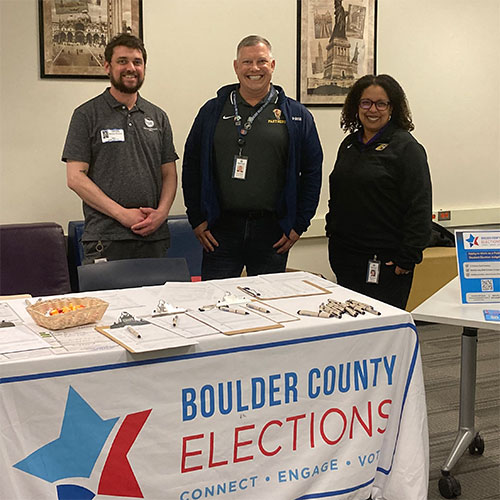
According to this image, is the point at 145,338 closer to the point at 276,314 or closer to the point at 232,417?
the point at 232,417

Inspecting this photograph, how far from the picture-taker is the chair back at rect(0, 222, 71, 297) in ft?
12.7

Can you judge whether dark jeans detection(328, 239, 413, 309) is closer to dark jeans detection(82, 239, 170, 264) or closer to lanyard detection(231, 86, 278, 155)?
lanyard detection(231, 86, 278, 155)

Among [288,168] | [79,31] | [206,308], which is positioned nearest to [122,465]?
[206,308]

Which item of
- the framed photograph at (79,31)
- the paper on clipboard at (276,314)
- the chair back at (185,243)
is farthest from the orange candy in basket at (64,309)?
the framed photograph at (79,31)

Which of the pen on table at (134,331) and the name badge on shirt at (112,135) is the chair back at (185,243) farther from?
the pen on table at (134,331)

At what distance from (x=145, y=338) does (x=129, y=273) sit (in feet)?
3.10

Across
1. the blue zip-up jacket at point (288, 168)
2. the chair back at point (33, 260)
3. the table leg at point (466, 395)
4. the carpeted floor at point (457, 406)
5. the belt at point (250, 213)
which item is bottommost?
the carpeted floor at point (457, 406)

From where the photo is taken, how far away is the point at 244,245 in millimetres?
3344

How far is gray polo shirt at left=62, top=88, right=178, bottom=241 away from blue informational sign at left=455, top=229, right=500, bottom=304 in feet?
4.74

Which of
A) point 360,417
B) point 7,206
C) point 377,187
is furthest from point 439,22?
point 360,417

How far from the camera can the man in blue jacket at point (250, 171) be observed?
3277mm

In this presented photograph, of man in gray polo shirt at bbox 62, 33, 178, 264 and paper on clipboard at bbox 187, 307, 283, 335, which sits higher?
man in gray polo shirt at bbox 62, 33, 178, 264

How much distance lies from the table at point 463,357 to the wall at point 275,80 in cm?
226

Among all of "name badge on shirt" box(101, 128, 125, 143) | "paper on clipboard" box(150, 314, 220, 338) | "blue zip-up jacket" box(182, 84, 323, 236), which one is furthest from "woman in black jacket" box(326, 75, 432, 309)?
"paper on clipboard" box(150, 314, 220, 338)
